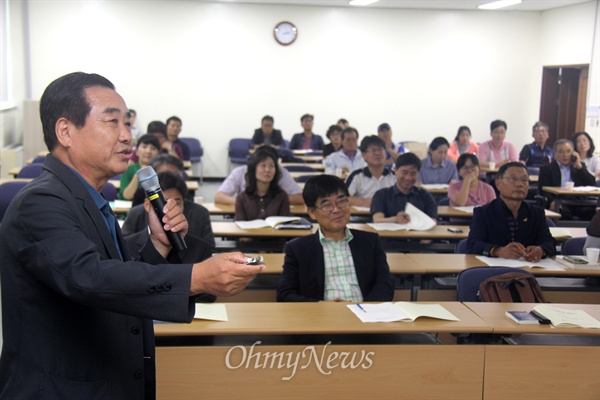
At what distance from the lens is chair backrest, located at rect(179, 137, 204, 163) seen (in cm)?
1269

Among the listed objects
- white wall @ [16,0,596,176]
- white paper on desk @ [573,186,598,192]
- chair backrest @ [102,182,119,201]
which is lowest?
white paper on desk @ [573,186,598,192]

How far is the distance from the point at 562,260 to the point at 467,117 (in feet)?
32.0

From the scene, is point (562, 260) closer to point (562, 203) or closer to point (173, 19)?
point (562, 203)

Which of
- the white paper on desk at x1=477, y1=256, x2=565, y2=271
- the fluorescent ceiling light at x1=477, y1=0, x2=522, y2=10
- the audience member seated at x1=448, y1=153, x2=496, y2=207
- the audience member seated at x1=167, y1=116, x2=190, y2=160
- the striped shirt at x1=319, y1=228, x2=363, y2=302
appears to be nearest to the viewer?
the striped shirt at x1=319, y1=228, x2=363, y2=302

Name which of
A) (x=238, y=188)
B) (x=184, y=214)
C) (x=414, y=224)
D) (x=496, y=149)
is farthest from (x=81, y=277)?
(x=496, y=149)

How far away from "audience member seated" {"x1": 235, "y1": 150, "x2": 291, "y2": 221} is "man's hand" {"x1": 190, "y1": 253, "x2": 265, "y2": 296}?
4409mm

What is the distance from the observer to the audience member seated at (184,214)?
4.32 meters

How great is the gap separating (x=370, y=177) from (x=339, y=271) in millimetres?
3246

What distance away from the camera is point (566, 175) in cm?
862

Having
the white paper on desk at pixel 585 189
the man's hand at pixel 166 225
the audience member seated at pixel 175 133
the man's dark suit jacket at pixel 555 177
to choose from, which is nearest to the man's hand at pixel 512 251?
the man's hand at pixel 166 225

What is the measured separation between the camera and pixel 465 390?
2.91 metres

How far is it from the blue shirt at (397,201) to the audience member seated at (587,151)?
420cm

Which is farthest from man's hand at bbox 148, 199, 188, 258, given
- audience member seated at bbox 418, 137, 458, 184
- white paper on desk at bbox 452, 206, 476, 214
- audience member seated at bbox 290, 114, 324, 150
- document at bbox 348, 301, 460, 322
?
audience member seated at bbox 290, 114, 324, 150

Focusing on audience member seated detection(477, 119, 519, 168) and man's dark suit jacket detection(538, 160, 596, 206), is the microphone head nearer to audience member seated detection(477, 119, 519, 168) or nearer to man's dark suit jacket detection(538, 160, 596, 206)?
man's dark suit jacket detection(538, 160, 596, 206)
